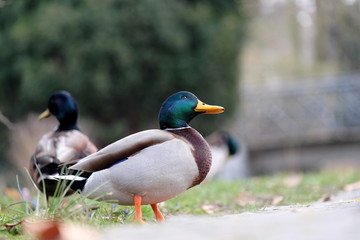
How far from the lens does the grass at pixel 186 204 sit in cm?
327

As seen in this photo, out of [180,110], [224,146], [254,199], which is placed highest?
[180,110]

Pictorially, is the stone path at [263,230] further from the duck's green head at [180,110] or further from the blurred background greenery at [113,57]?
the blurred background greenery at [113,57]

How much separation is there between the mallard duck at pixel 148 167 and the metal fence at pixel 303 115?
655 inches

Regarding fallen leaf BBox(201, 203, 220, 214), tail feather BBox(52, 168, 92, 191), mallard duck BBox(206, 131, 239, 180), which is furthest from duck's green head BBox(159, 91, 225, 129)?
mallard duck BBox(206, 131, 239, 180)

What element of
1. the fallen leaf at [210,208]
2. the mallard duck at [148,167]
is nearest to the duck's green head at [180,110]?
the mallard duck at [148,167]

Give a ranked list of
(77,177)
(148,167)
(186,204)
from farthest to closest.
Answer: (186,204), (77,177), (148,167)

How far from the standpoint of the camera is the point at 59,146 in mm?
4738

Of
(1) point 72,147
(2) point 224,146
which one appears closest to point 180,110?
(1) point 72,147

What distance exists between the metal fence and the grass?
39.1ft

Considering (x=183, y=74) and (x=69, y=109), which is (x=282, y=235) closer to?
(x=69, y=109)

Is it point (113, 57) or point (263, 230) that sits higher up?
point (113, 57)

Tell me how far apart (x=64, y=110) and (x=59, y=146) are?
2.24 feet

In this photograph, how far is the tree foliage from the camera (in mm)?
13055

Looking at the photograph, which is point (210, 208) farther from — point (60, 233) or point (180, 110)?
point (60, 233)
